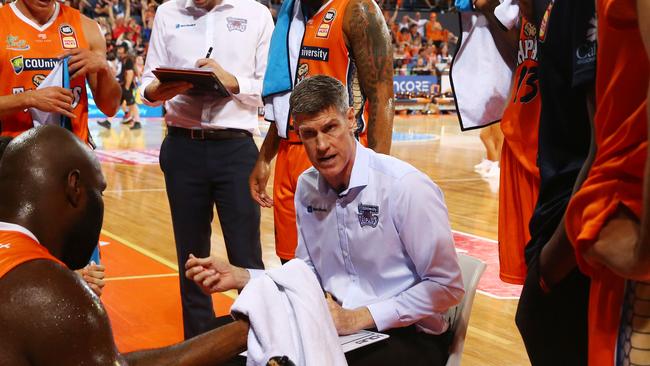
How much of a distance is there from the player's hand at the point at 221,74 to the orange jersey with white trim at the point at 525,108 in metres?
1.76

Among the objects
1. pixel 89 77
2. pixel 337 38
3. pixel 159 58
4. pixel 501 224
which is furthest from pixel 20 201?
pixel 159 58

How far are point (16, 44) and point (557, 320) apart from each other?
3040 millimetres

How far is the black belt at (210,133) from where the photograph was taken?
13.8 ft

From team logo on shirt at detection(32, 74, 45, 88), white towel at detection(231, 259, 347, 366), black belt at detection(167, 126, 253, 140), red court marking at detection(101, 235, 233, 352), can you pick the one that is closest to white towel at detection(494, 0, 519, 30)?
white towel at detection(231, 259, 347, 366)

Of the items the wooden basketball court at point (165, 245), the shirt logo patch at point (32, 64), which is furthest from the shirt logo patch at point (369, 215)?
the shirt logo patch at point (32, 64)

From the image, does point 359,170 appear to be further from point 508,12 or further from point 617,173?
point 617,173

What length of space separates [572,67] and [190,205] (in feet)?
9.12

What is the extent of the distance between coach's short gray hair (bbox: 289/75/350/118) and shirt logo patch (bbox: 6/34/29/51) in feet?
5.63

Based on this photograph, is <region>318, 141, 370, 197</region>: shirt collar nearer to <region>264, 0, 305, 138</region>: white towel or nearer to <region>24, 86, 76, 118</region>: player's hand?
<region>264, 0, 305, 138</region>: white towel

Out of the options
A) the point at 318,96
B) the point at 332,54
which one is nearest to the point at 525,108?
the point at 318,96

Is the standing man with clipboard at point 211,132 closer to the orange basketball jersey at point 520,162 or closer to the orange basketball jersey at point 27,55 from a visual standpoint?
the orange basketball jersey at point 27,55

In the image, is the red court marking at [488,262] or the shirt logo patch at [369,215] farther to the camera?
the red court marking at [488,262]

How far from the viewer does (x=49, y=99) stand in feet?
12.1

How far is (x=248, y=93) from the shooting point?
420 centimetres
